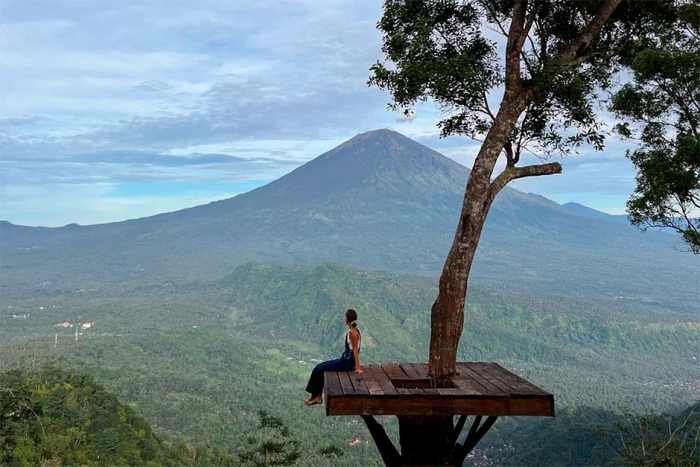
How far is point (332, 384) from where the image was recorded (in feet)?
13.8

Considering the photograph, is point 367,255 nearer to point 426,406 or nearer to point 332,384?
point 332,384

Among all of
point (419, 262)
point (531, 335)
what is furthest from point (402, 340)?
point (419, 262)

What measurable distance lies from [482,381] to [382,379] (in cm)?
73

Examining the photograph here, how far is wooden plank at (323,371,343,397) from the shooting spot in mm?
3854

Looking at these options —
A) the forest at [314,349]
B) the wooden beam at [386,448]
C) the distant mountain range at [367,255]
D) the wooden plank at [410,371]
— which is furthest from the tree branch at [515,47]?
the distant mountain range at [367,255]

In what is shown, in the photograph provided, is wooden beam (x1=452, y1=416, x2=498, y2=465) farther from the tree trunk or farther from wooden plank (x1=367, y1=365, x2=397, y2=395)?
wooden plank (x1=367, y1=365, x2=397, y2=395)

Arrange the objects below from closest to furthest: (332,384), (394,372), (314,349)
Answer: (332,384), (394,372), (314,349)

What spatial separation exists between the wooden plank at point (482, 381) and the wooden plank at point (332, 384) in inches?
37.9

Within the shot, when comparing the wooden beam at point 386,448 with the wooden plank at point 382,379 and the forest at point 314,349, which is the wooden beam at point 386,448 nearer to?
the wooden plank at point 382,379

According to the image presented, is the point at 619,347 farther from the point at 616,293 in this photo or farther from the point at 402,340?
the point at 616,293

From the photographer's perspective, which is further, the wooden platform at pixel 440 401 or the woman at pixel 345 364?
the woman at pixel 345 364

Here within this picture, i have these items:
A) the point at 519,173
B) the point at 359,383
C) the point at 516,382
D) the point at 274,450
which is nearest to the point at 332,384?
the point at 359,383

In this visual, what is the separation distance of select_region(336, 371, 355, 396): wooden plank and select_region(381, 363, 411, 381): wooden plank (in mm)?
334

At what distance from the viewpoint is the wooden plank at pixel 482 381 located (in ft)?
12.9
